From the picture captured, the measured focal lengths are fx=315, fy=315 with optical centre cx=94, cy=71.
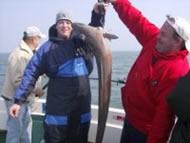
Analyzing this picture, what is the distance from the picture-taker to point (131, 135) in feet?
9.67

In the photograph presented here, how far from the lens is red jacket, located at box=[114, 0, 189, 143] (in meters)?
2.50

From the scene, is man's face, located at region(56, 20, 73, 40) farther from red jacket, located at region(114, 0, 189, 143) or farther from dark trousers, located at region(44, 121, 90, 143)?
dark trousers, located at region(44, 121, 90, 143)

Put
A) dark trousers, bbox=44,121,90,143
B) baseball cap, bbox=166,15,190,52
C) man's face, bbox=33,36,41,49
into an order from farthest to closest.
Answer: man's face, bbox=33,36,41,49 < dark trousers, bbox=44,121,90,143 < baseball cap, bbox=166,15,190,52

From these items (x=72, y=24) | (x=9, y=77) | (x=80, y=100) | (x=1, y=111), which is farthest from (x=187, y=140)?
(x=1, y=111)

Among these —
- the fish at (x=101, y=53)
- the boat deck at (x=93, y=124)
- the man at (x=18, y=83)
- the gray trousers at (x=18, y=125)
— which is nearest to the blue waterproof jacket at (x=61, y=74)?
the fish at (x=101, y=53)

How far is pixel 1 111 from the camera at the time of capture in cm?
511

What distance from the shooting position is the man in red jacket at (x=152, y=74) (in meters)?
2.49

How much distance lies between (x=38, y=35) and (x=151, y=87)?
2228 mm

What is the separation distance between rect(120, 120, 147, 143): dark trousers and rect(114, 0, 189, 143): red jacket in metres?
0.05

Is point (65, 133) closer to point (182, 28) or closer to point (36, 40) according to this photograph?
point (36, 40)

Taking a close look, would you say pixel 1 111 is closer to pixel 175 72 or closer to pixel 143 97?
pixel 143 97

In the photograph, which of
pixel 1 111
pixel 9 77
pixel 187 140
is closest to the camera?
pixel 187 140

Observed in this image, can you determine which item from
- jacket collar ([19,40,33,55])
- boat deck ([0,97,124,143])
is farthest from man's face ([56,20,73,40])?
boat deck ([0,97,124,143])

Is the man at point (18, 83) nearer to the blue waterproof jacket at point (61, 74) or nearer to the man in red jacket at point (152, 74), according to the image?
the blue waterproof jacket at point (61, 74)
